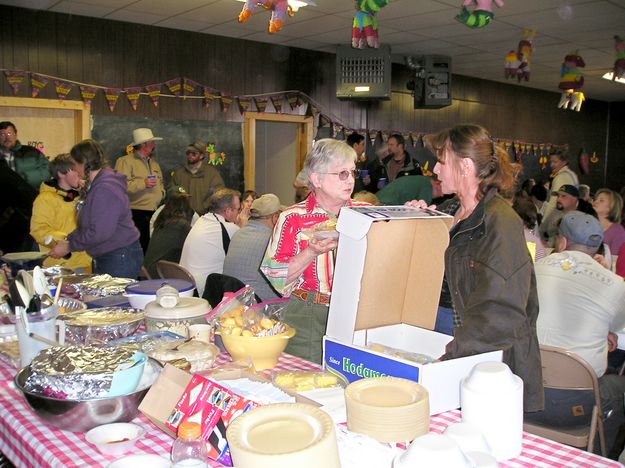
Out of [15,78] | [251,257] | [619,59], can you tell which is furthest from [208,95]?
[619,59]

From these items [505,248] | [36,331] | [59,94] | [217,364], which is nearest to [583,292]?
[505,248]

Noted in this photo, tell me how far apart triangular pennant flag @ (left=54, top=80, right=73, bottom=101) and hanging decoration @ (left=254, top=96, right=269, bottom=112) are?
7.62 ft

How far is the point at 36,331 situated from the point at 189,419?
2.40ft

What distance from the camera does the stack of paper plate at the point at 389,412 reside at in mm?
1351

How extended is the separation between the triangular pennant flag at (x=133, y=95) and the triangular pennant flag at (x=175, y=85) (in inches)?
15.3

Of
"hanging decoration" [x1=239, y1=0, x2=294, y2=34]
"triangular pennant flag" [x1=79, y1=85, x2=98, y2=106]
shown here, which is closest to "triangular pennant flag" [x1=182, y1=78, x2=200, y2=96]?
"triangular pennant flag" [x1=79, y1=85, x2=98, y2=106]

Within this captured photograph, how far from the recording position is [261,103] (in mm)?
7891

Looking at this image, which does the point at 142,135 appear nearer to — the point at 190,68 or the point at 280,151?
the point at 190,68

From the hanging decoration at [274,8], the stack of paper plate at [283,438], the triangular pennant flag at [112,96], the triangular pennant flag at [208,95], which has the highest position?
Result: the hanging decoration at [274,8]

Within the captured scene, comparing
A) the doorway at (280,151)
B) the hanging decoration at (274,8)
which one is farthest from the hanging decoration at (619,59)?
the hanging decoration at (274,8)

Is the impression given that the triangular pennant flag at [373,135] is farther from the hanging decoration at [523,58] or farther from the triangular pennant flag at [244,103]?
the hanging decoration at [523,58]

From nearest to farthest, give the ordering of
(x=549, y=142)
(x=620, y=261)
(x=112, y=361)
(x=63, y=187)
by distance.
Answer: (x=112, y=361) < (x=620, y=261) < (x=63, y=187) < (x=549, y=142)

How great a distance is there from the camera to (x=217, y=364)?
2.00 m

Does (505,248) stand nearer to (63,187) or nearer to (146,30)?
(63,187)
